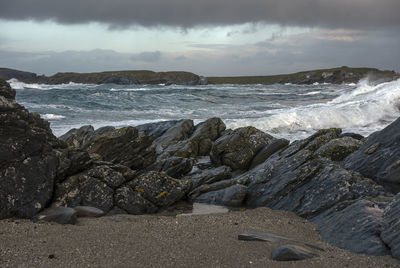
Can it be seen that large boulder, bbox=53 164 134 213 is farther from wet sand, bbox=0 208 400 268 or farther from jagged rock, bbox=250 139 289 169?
jagged rock, bbox=250 139 289 169

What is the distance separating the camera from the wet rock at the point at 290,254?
535 cm

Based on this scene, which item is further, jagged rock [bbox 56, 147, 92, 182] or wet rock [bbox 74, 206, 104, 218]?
jagged rock [bbox 56, 147, 92, 182]

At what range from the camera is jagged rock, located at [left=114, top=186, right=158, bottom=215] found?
29.3ft

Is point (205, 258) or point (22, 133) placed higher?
point (22, 133)

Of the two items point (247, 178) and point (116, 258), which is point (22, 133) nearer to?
point (116, 258)

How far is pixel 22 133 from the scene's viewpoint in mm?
7645

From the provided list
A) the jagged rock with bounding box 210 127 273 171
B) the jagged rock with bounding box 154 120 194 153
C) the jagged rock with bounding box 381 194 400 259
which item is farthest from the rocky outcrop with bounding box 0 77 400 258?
the jagged rock with bounding box 154 120 194 153

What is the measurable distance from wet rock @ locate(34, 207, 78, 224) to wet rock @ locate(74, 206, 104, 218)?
0.50 metres

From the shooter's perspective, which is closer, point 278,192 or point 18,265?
point 18,265

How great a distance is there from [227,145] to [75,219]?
8.10 meters

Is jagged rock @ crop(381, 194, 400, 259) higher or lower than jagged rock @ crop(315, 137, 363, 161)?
lower

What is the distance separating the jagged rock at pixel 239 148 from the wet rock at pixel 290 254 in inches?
333

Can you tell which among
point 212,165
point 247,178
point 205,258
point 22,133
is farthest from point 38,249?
point 212,165

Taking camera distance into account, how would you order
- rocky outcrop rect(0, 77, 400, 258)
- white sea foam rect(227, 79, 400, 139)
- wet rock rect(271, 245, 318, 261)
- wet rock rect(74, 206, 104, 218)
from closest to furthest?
wet rock rect(271, 245, 318, 261) < rocky outcrop rect(0, 77, 400, 258) < wet rock rect(74, 206, 104, 218) < white sea foam rect(227, 79, 400, 139)
